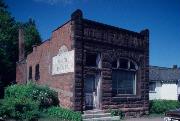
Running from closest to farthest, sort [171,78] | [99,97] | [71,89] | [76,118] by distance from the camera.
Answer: [76,118]
[71,89]
[99,97]
[171,78]

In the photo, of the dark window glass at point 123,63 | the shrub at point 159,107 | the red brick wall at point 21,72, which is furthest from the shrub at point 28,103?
the red brick wall at point 21,72

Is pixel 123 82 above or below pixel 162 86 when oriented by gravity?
above

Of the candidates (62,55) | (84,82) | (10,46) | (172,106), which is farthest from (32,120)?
(10,46)

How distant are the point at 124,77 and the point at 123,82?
15.7 inches

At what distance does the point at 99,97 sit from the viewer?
18156 mm

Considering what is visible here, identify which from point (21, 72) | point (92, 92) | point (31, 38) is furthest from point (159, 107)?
point (31, 38)

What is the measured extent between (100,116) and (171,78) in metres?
23.9

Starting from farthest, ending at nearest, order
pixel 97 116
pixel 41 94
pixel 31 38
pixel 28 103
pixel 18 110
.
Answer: pixel 31 38 < pixel 41 94 < pixel 97 116 < pixel 28 103 < pixel 18 110

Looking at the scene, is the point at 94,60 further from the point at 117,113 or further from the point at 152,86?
the point at 152,86

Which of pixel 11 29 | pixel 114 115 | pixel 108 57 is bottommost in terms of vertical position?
pixel 114 115

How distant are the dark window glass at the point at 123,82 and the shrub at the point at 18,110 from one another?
6989mm

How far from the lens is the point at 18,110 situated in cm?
1399

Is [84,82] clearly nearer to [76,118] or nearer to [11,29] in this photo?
[76,118]

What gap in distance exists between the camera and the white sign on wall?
56.6 ft
